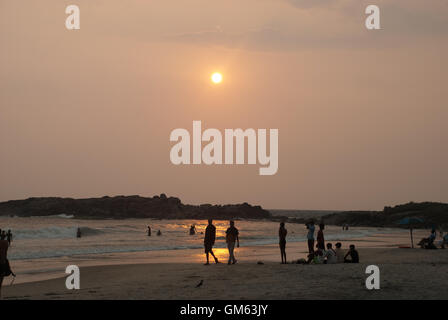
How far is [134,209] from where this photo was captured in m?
169

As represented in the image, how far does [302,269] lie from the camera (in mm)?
17906

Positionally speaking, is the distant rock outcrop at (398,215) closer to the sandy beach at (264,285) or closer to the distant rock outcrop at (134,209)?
the distant rock outcrop at (134,209)

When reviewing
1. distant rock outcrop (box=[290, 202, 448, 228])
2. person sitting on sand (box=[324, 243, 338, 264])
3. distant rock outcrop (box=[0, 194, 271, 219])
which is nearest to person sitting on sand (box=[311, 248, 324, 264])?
person sitting on sand (box=[324, 243, 338, 264])

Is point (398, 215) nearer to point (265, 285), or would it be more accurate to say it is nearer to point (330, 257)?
point (330, 257)

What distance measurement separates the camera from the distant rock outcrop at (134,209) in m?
165

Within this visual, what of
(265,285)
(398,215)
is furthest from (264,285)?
(398,215)

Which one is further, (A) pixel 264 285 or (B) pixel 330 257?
(B) pixel 330 257

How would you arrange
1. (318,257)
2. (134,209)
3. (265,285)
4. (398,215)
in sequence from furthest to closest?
(134,209), (398,215), (318,257), (265,285)

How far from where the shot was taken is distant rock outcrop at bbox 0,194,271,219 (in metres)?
165

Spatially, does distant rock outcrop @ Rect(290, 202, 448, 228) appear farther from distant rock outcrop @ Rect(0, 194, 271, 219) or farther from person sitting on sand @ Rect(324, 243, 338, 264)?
person sitting on sand @ Rect(324, 243, 338, 264)

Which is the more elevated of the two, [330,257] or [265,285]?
[330,257]

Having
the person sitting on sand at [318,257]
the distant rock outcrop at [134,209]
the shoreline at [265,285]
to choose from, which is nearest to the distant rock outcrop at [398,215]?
the distant rock outcrop at [134,209]

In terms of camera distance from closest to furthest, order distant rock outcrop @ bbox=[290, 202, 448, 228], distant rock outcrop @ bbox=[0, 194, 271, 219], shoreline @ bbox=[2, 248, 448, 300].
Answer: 1. shoreline @ bbox=[2, 248, 448, 300]
2. distant rock outcrop @ bbox=[290, 202, 448, 228]
3. distant rock outcrop @ bbox=[0, 194, 271, 219]
